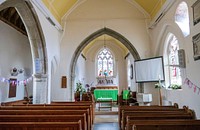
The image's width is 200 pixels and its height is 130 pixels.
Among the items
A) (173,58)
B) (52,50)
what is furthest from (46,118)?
(173,58)

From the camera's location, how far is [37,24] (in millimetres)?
5977

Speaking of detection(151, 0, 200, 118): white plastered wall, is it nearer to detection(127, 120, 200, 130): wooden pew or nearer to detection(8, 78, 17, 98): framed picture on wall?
detection(127, 120, 200, 130): wooden pew

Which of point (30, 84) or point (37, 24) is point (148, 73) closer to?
point (37, 24)

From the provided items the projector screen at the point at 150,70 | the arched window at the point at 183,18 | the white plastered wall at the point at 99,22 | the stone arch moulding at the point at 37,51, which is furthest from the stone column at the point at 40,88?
the arched window at the point at 183,18

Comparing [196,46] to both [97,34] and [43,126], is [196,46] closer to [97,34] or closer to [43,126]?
[43,126]

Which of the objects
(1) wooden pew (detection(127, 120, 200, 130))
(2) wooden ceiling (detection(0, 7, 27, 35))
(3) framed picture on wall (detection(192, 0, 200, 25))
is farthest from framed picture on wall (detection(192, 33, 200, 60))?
(2) wooden ceiling (detection(0, 7, 27, 35))

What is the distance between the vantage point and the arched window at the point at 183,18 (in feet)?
15.7

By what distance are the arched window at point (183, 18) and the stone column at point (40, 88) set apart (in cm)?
472

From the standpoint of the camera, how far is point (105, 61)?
13906 mm

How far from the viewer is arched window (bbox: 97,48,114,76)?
45.2 ft

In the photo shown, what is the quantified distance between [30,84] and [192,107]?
24.4 feet

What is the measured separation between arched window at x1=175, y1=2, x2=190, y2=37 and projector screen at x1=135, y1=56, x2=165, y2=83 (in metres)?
1.92

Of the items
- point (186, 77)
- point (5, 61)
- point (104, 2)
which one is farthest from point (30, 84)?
point (186, 77)

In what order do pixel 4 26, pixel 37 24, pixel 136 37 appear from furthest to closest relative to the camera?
pixel 136 37 < pixel 4 26 < pixel 37 24
